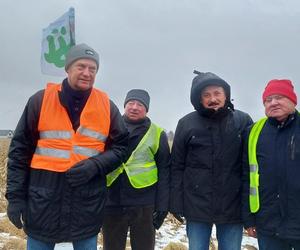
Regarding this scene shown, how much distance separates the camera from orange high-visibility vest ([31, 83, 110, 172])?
10.2 ft

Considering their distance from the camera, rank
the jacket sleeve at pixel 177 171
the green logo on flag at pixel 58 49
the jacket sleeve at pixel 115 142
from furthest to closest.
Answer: the green logo on flag at pixel 58 49, the jacket sleeve at pixel 177 171, the jacket sleeve at pixel 115 142

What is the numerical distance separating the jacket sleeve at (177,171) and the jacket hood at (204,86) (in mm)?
283

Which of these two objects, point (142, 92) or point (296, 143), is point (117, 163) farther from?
point (296, 143)

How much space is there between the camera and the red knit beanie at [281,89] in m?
3.41

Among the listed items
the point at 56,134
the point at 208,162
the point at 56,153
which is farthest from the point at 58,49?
the point at 208,162

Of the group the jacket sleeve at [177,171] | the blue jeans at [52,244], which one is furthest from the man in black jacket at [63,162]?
the jacket sleeve at [177,171]

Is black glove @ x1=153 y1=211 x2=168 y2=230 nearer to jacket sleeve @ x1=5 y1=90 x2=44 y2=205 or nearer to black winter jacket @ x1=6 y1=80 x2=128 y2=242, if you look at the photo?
black winter jacket @ x1=6 y1=80 x2=128 y2=242

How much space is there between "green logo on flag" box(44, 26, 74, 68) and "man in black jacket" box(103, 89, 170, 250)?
3.25ft

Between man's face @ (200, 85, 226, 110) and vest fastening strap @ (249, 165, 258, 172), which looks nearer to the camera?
vest fastening strap @ (249, 165, 258, 172)

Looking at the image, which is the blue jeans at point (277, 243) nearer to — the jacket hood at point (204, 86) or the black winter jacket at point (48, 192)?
the jacket hood at point (204, 86)

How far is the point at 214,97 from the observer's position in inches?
144

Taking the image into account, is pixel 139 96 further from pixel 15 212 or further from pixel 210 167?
pixel 15 212

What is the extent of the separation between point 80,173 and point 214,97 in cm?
141

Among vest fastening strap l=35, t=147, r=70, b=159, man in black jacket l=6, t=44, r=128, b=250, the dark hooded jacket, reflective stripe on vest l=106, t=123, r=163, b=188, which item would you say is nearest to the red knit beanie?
the dark hooded jacket
